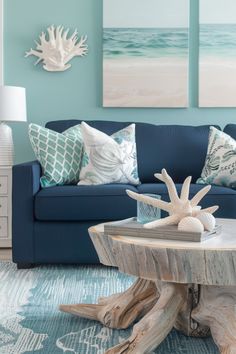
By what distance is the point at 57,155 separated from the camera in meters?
3.04

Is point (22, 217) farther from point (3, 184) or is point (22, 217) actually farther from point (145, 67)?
point (145, 67)

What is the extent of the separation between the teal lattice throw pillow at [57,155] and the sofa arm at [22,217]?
21cm

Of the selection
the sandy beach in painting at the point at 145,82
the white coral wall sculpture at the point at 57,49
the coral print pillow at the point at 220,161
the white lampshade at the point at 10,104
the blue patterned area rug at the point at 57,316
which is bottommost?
the blue patterned area rug at the point at 57,316

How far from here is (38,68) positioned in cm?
375

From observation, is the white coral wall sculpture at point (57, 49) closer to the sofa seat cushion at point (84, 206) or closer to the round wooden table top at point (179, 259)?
the sofa seat cushion at point (84, 206)

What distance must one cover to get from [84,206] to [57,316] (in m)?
0.85

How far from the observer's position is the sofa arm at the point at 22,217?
272 centimetres

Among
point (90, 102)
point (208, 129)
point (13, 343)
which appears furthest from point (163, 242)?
point (90, 102)

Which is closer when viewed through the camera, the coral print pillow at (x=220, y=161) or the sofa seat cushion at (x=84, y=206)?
the sofa seat cushion at (x=84, y=206)

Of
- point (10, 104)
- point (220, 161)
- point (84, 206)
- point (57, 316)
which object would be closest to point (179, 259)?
point (57, 316)

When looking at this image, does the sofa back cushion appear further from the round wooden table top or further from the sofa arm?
the round wooden table top

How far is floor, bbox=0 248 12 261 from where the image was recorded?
3066 millimetres

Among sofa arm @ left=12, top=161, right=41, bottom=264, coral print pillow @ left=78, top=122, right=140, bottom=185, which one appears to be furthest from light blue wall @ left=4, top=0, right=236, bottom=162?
sofa arm @ left=12, top=161, right=41, bottom=264

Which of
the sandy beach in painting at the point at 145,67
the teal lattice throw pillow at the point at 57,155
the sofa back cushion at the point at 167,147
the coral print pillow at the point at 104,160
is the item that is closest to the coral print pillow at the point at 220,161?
the sofa back cushion at the point at 167,147
